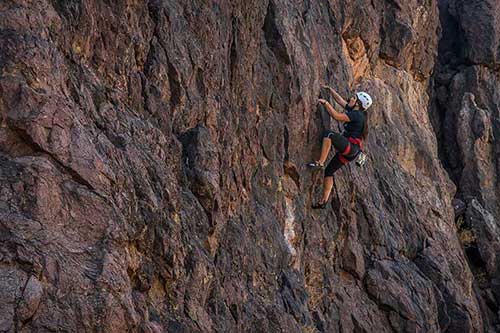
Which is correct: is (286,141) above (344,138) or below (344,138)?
below

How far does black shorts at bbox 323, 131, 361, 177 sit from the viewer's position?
1698 cm

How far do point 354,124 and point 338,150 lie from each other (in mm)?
782

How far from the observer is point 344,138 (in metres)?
17.1

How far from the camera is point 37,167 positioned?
8.66 metres

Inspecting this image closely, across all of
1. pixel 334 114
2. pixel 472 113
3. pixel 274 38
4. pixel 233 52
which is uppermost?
pixel 472 113

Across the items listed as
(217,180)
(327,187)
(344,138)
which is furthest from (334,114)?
(217,180)

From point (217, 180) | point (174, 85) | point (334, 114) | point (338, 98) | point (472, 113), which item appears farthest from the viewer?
point (472, 113)

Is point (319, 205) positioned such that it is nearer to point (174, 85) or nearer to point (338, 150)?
point (338, 150)

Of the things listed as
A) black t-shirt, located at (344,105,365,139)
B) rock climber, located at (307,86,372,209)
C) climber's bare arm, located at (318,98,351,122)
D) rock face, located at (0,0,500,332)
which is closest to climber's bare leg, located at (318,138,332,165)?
rock climber, located at (307,86,372,209)

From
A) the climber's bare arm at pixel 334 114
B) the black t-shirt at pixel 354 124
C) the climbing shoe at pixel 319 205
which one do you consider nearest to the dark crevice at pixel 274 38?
the climber's bare arm at pixel 334 114

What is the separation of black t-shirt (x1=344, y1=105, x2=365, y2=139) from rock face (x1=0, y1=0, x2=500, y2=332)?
0.61 metres

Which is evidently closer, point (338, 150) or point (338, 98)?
point (338, 150)

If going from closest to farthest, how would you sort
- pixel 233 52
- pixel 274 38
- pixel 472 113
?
pixel 233 52, pixel 274 38, pixel 472 113

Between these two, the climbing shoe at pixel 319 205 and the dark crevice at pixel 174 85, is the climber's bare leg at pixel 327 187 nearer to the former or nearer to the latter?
the climbing shoe at pixel 319 205
